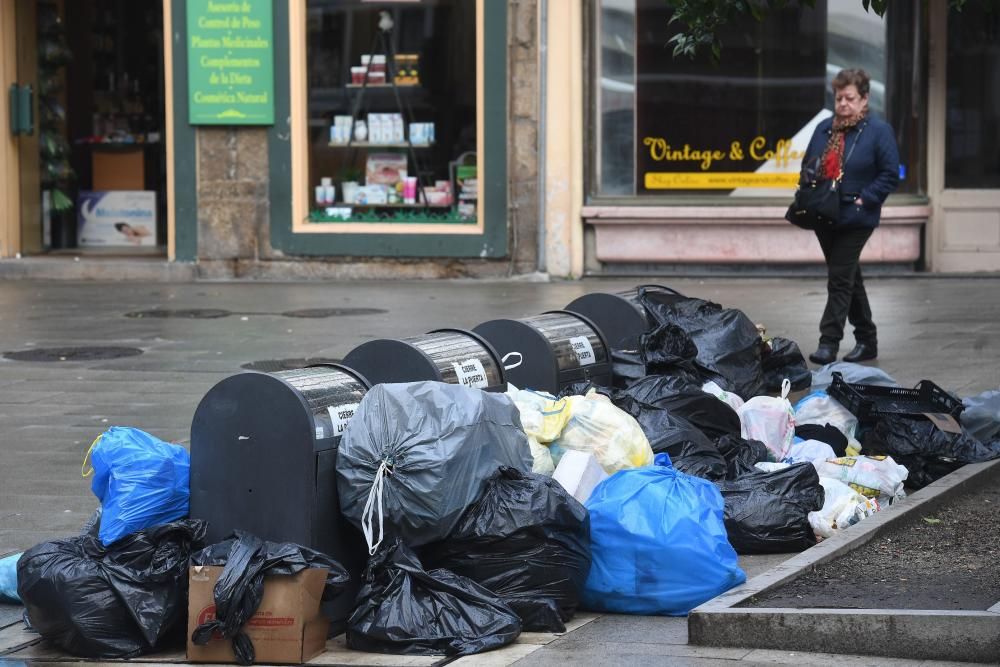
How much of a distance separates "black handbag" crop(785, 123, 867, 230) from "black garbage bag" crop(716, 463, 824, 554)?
3788mm

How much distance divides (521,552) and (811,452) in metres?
2.31

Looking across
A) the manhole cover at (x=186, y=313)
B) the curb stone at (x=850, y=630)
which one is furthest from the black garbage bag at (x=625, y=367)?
the manhole cover at (x=186, y=313)

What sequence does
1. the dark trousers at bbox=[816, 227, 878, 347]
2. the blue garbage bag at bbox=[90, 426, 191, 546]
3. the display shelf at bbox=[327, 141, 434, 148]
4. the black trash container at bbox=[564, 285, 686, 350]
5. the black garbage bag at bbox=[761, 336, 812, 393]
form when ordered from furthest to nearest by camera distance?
the display shelf at bbox=[327, 141, 434, 148] → the dark trousers at bbox=[816, 227, 878, 347] → the black garbage bag at bbox=[761, 336, 812, 393] → the black trash container at bbox=[564, 285, 686, 350] → the blue garbage bag at bbox=[90, 426, 191, 546]

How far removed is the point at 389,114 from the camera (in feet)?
52.6

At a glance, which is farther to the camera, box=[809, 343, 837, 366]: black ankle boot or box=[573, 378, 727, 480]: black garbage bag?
box=[809, 343, 837, 366]: black ankle boot

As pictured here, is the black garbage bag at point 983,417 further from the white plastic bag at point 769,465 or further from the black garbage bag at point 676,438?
the black garbage bag at point 676,438

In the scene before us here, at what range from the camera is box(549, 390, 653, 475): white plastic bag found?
582cm

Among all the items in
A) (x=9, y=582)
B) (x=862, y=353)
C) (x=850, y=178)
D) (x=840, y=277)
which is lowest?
(x=9, y=582)

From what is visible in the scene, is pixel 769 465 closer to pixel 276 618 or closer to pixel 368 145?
pixel 276 618

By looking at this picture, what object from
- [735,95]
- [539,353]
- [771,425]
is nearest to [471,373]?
[539,353]

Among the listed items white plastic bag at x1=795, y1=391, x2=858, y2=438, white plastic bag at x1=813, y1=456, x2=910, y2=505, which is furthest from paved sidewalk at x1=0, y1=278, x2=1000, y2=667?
white plastic bag at x1=795, y1=391, x2=858, y2=438

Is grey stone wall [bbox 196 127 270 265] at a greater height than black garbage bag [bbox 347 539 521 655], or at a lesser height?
greater

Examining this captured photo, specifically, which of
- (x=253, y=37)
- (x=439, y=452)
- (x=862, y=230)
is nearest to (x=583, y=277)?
(x=253, y=37)

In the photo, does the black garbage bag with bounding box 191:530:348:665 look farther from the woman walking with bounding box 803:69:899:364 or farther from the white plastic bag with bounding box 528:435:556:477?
the woman walking with bounding box 803:69:899:364
